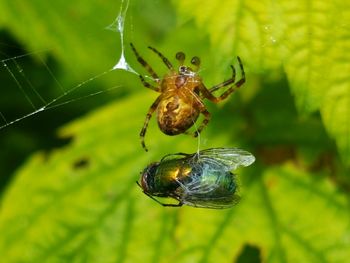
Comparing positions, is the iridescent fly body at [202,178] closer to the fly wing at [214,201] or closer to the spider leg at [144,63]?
the fly wing at [214,201]

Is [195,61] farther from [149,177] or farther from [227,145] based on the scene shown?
[227,145]

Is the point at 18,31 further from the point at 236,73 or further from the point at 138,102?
the point at 236,73

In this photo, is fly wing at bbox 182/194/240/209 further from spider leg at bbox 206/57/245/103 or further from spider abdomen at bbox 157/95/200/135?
spider leg at bbox 206/57/245/103

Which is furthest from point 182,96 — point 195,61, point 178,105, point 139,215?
point 139,215

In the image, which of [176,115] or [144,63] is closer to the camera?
[176,115]

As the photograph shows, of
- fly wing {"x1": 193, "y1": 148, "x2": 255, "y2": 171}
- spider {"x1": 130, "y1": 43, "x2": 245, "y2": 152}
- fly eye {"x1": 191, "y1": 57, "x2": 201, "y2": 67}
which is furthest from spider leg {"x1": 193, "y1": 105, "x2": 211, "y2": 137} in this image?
fly wing {"x1": 193, "y1": 148, "x2": 255, "y2": 171}

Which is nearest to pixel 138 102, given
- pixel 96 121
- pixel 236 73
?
pixel 96 121

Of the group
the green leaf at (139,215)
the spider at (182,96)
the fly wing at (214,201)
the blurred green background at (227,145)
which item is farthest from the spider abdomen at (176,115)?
the green leaf at (139,215)
